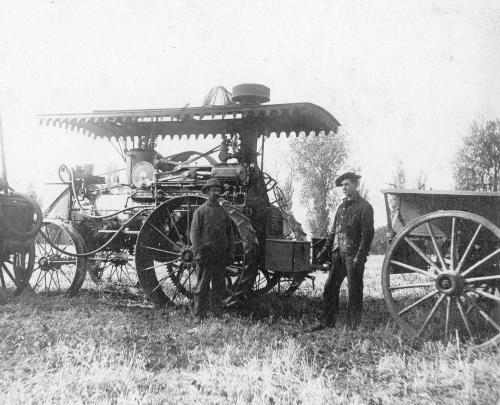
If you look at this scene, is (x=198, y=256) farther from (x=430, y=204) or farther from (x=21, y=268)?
(x=21, y=268)

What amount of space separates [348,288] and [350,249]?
454 mm

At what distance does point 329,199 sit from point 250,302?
2331 centimetres

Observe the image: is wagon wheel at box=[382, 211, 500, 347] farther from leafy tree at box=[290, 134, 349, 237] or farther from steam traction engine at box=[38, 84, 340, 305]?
leafy tree at box=[290, 134, 349, 237]

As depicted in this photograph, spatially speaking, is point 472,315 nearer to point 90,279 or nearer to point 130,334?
point 130,334

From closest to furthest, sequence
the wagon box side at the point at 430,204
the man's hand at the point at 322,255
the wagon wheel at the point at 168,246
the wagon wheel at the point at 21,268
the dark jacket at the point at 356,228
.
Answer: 1. the wagon box side at the point at 430,204
2. the dark jacket at the point at 356,228
3. the wagon wheel at the point at 168,246
4. the man's hand at the point at 322,255
5. the wagon wheel at the point at 21,268

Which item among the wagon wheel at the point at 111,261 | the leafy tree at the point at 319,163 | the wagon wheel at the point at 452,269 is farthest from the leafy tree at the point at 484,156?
the leafy tree at the point at 319,163

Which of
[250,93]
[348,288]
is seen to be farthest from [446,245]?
[250,93]

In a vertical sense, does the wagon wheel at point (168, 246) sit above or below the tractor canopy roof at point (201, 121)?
below

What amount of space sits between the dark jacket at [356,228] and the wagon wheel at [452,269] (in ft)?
1.25

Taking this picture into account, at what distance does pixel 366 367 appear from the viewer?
4176 mm

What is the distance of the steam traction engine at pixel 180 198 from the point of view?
6496mm

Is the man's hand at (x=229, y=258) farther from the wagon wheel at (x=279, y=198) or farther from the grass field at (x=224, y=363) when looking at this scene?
the wagon wheel at (x=279, y=198)

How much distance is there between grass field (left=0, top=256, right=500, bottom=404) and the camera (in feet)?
11.2

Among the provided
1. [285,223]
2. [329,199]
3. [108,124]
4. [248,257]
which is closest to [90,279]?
[108,124]
